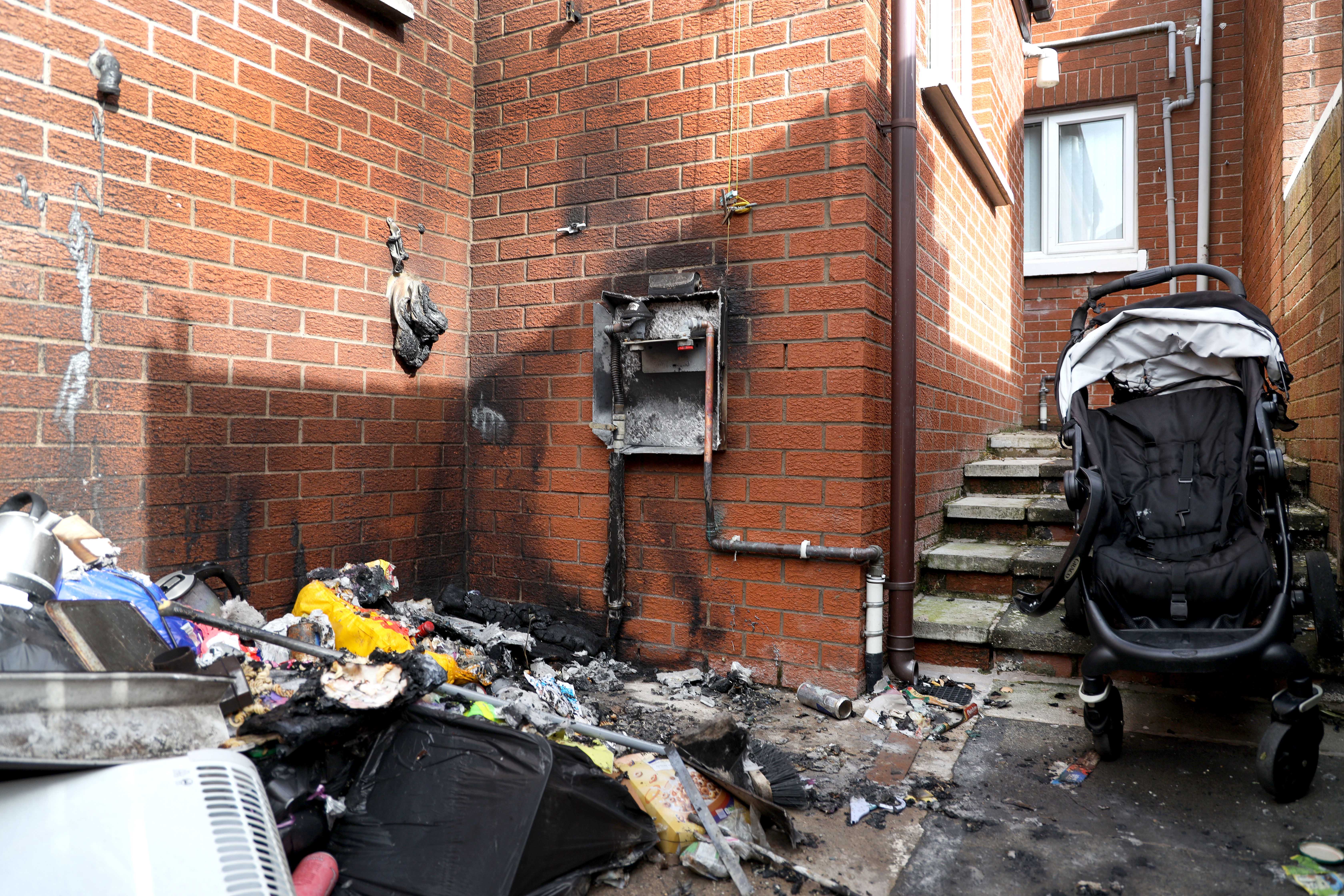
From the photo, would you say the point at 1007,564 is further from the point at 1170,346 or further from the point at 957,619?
the point at 1170,346

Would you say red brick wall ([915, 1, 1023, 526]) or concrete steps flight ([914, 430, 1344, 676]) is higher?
red brick wall ([915, 1, 1023, 526])

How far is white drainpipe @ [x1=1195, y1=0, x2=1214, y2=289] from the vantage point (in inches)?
293

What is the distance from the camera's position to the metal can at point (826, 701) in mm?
3260

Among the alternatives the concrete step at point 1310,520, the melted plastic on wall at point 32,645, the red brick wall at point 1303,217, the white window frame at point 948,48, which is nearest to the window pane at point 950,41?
the white window frame at point 948,48

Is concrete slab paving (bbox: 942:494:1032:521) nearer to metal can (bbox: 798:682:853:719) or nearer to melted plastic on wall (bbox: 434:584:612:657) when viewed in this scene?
metal can (bbox: 798:682:853:719)

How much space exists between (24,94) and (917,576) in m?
4.14

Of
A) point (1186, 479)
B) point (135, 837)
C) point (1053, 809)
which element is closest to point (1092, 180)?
point (1186, 479)

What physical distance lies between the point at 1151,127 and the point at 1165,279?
222 inches

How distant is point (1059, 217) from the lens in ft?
27.6

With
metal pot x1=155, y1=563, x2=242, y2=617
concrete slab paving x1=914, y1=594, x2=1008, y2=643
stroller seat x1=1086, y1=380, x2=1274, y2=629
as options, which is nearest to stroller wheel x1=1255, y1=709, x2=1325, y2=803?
stroller seat x1=1086, y1=380, x2=1274, y2=629

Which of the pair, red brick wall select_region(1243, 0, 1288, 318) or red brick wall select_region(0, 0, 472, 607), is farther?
red brick wall select_region(1243, 0, 1288, 318)

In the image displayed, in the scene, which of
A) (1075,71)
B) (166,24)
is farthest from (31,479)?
(1075,71)

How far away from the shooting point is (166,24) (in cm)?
307

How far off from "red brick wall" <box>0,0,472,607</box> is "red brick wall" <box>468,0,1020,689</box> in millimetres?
359
